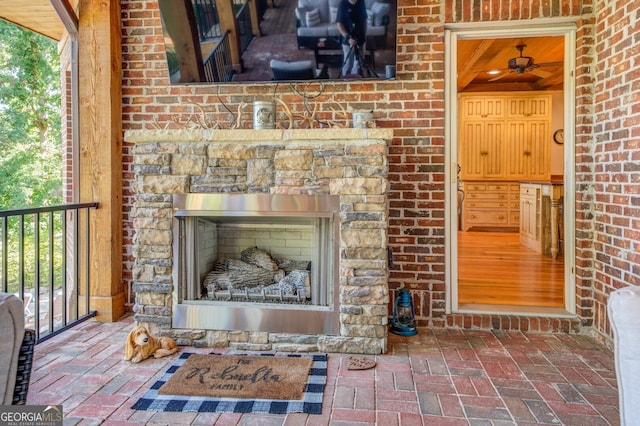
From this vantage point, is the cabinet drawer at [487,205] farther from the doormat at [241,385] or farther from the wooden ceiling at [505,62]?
the doormat at [241,385]

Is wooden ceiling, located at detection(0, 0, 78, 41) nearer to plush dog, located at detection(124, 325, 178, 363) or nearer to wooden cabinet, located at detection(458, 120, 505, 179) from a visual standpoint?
plush dog, located at detection(124, 325, 178, 363)

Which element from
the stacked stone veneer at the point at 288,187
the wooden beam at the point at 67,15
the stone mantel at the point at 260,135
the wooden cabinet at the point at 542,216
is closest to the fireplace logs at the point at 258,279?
the stacked stone veneer at the point at 288,187

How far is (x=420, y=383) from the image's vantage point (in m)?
2.22

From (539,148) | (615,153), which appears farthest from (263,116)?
Answer: (539,148)

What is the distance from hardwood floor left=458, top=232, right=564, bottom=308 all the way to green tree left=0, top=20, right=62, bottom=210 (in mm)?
3391

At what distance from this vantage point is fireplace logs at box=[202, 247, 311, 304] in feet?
9.11

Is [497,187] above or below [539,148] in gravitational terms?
below

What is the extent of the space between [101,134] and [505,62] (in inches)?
206

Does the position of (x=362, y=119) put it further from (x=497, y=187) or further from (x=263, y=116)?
(x=497, y=187)

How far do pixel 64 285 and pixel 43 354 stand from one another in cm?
62

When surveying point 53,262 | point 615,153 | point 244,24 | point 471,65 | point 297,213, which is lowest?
point 53,262

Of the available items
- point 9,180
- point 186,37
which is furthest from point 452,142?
point 9,180

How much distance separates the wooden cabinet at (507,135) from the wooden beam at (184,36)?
579 centimetres

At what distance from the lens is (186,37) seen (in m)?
3.00
